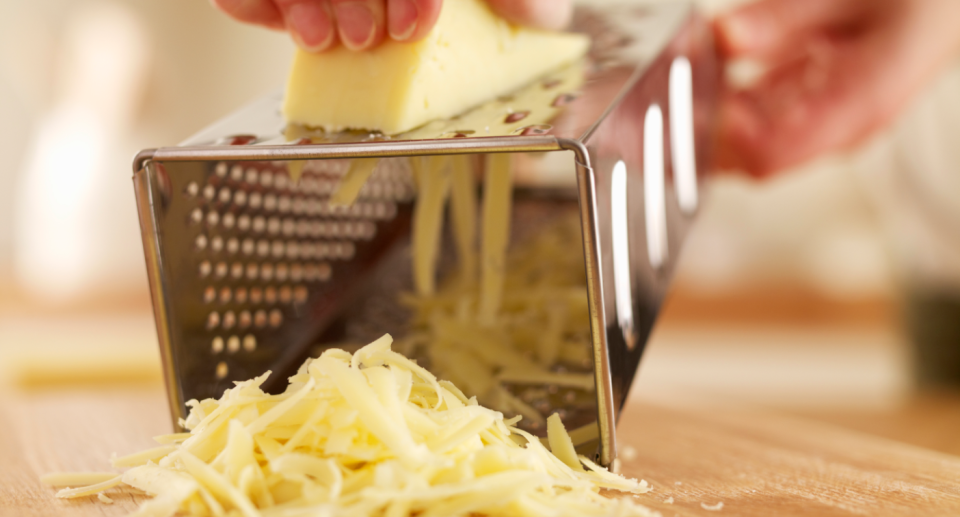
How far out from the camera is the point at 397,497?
0.53 metres

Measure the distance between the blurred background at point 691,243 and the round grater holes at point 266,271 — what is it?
1.72 feet

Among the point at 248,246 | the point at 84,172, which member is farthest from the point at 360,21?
the point at 84,172

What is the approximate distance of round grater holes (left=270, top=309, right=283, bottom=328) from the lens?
92 centimetres

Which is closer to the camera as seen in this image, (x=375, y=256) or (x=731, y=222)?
(x=375, y=256)

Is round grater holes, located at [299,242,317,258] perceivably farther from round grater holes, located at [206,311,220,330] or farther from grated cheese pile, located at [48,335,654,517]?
grated cheese pile, located at [48,335,654,517]

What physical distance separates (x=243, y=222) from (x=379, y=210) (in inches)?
12.9

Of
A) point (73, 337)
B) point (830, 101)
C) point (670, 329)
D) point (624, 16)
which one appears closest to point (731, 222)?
point (670, 329)

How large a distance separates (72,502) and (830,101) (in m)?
1.35

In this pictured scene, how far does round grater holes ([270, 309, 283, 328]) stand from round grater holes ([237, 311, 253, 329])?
44 mm

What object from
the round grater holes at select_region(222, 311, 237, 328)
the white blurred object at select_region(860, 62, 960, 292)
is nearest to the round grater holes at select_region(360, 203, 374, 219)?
the round grater holes at select_region(222, 311, 237, 328)

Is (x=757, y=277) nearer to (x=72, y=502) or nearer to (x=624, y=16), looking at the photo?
(x=624, y=16)

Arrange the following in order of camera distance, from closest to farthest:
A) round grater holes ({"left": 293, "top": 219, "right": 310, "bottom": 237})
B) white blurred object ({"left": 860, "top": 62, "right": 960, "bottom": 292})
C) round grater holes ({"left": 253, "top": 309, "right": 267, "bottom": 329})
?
round grater holes ({"left": 253, "top": 309, "right": 267, "bottom": 329})
round grater holes ({"left": 293, "top": 219, "right": 310, "bottom": 237})
white blurred object ({"left": 860, "top": 62, "right": 960, "bottom": 292})

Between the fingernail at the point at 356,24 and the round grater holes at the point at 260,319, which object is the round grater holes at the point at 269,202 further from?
the fingernail at the point at 356,24

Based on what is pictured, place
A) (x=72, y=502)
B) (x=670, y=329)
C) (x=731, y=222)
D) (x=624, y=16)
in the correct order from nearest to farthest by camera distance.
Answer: (x=72, y=502), (x=624, y=16), (x=670, y=329), (x=731, y=222)
